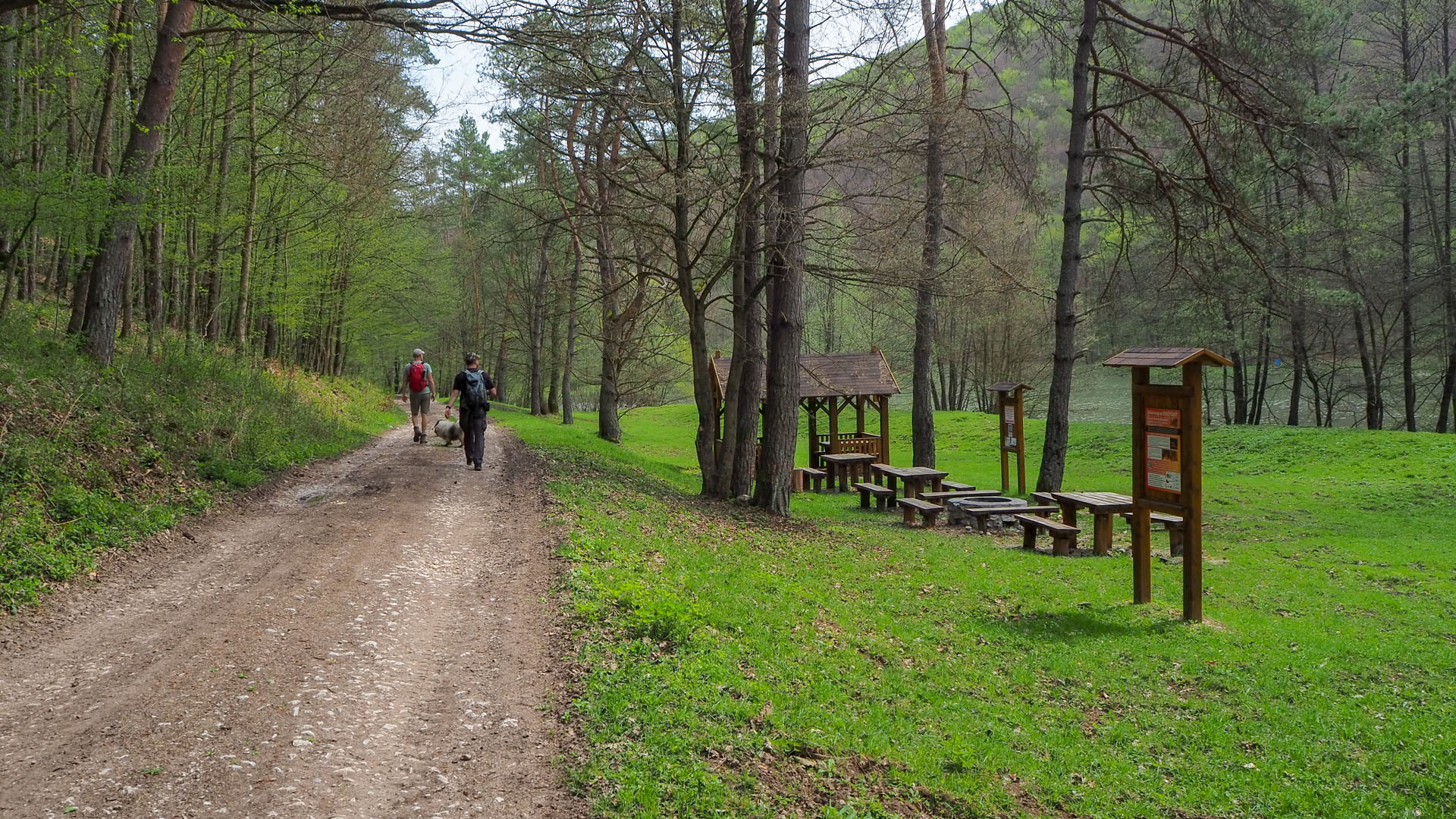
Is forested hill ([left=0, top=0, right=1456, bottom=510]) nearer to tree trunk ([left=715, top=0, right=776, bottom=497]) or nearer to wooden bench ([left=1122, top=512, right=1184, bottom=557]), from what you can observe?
tree trunk ([left=715, top=0, right=776, bottom=497])

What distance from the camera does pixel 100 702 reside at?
4.38m

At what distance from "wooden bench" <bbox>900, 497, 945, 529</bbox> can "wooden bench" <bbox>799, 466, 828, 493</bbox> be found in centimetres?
482

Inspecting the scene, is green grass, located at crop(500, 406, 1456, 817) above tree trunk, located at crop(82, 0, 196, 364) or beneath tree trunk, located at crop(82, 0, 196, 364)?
beneath

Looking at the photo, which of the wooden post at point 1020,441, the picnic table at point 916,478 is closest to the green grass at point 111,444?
the picnic table at point 916,478

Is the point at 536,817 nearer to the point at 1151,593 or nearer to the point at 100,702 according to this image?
the point at 100,702

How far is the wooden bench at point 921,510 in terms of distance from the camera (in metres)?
13.5

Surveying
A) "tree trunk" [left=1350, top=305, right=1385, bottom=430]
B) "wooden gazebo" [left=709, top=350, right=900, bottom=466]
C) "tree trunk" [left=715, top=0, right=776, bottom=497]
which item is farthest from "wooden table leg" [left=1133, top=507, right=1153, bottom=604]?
"tree trunk" [left=1350, top=305, right=1385, bottom=430]

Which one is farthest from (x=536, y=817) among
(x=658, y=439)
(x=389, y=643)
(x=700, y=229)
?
(x=658, y=439)

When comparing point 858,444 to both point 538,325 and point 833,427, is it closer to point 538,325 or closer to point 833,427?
point 833,427

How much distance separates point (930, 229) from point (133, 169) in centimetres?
1296

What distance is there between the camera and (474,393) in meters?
12.5

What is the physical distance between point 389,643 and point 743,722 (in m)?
2.38

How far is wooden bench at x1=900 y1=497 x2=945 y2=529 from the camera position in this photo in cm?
1353

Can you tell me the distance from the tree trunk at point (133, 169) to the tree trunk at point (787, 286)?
7638 millimetres
